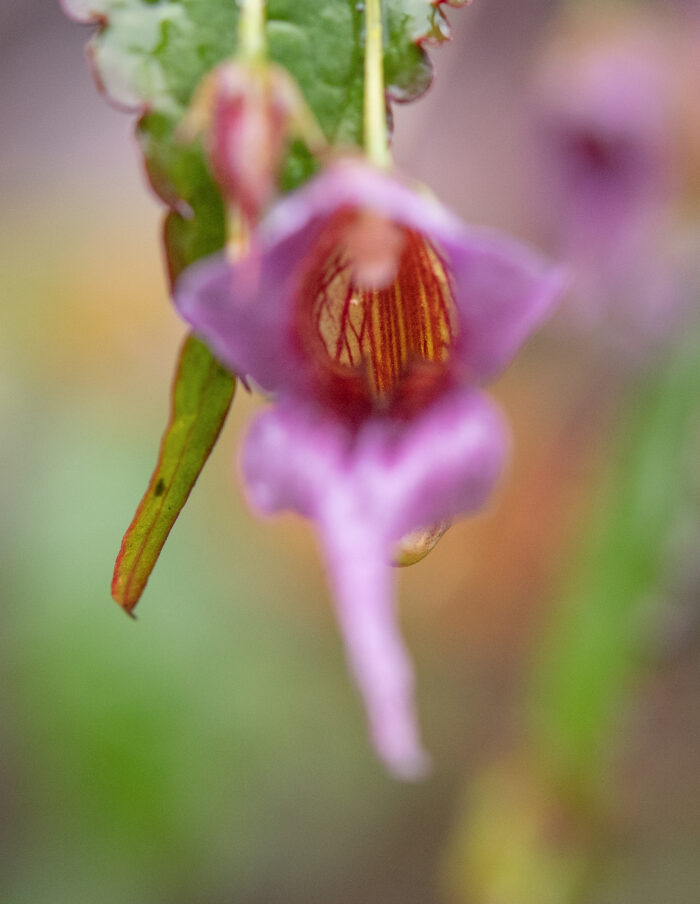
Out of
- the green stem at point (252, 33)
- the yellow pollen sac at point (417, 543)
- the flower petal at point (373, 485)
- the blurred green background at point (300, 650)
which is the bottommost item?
the blurred green background at point (300, 650)

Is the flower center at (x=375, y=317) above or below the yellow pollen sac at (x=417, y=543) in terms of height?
above

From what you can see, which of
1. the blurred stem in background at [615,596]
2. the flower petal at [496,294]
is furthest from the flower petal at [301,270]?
the blurred stem in background at [615,596]

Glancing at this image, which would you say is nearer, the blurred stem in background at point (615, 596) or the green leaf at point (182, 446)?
the green leaf at point (182, 446)

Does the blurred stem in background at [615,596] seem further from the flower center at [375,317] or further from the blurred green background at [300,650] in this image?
the flower center at [375,317]

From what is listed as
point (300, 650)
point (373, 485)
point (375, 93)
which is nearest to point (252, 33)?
point (375, 93)

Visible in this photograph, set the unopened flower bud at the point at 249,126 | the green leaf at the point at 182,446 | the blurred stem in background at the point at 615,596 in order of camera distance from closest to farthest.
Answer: the unopened flower bud at the point at 249,126 < the green leaf at the point at 182,446 < the blurred stem in background at the point at 615,596

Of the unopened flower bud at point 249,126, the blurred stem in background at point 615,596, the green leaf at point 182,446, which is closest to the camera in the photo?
the unopened flower bud at point 249,126

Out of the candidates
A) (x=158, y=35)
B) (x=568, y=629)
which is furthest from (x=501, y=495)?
(x=158, y=35)

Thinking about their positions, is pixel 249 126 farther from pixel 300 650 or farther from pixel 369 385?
pixel 300 650
